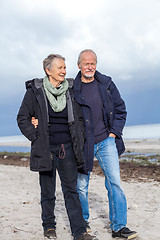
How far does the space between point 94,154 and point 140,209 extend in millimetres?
2332

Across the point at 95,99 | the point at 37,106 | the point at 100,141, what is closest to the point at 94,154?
the point at 100,141

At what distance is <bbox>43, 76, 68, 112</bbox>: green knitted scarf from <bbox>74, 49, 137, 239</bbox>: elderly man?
30 cm

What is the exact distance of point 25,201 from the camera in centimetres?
618

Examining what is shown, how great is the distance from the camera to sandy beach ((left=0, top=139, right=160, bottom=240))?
13.4ft

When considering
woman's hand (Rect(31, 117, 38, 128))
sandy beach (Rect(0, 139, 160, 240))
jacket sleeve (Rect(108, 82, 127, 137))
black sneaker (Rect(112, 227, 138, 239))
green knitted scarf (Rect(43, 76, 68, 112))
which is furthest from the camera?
sandy beach (Rect(0, 139, 160, 240))

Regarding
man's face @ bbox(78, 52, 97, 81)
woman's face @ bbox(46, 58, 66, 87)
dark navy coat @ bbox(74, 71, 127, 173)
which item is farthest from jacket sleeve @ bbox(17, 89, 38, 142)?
man's face @ bbox(78, 52, 97, 81)

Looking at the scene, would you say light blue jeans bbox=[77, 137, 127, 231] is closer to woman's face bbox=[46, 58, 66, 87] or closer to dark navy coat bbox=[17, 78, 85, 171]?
dark navy coat bbox=[17, 78, 85, 171]

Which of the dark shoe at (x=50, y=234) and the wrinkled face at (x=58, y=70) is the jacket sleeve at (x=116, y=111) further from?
the dark shoe at (x=50, y=234)

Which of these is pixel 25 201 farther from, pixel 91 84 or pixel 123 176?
pixel 123 176

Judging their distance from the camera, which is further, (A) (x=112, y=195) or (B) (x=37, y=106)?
(A) (x=112, y=195)

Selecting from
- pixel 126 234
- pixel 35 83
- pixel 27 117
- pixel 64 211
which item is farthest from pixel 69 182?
pixel 64 211

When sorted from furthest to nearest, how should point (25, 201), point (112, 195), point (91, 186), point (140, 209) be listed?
point (91, 186) < point (25, 201) < point (140, 209) < point (112, 195)

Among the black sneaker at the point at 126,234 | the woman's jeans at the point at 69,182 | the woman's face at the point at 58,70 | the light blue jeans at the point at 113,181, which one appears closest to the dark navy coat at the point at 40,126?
the woman's jeans at the point at 69,182

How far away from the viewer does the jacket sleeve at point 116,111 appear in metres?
3.86
